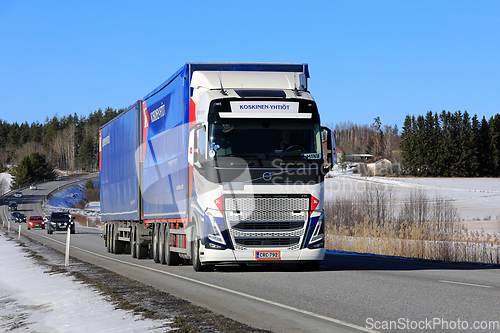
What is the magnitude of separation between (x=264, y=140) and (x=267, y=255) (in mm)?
2515


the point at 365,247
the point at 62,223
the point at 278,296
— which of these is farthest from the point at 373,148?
the point at 278,296

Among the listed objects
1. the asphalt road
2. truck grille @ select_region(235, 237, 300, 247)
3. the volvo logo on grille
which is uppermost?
the volvo logo on grille

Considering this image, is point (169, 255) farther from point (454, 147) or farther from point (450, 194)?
point (454, 147)

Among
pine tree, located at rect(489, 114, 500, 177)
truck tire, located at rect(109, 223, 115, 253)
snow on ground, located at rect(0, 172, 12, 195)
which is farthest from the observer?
snow on ground, located at rect(0, 172, 12, 195)

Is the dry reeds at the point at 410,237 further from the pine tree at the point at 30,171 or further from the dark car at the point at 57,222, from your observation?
the pine tree at the point at 30,171

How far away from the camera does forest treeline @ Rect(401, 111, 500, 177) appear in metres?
114

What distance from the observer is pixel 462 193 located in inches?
2987

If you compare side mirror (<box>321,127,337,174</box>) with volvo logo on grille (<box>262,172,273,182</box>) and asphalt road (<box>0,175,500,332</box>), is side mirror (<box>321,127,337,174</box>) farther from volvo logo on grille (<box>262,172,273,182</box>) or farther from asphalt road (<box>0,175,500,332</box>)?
asphalt road (<box>0,175,500,332</box>)

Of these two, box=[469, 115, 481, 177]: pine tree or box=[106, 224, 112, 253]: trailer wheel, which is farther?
box=[469, 115, 481, 177]: pine tree

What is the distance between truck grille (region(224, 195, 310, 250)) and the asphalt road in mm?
845

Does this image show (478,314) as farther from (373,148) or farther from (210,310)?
(373,148)

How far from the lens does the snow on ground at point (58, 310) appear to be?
7.76m

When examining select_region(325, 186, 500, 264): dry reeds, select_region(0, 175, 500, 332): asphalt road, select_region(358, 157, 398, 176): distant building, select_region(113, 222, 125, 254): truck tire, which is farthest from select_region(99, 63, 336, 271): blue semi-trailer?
select_region(358, 157, 398, 176): distant building

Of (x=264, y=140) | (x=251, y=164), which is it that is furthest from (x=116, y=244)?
(x=264, y=140)
